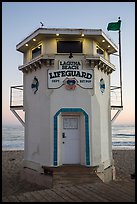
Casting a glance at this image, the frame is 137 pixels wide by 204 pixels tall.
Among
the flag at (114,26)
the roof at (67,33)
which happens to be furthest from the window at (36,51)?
the flag at (114,26)

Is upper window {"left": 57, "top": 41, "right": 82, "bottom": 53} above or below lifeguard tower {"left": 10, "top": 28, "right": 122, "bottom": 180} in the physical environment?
above

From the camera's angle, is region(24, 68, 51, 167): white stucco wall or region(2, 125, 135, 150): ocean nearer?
region(24, 68, 51, 167): white stucco wall

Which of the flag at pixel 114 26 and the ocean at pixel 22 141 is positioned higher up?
the flag at pixel 114 26

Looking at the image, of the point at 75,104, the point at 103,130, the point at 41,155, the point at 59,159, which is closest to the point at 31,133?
the point at 41,155

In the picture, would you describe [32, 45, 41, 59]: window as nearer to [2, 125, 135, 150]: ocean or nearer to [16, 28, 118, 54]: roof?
[16, 28, 118, 54]: roof

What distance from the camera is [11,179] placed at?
9.74m

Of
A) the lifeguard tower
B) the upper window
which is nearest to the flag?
the lifeguard tower

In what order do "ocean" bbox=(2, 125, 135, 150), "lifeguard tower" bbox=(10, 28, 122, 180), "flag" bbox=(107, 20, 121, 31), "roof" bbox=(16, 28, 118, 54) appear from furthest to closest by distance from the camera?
1. "ocean" bbox=(2, 125, 135, 150)
2. "flag" bbox=(107, 20, 121, 31)
3. "roof" bbox=(16, 28, 118, 54)
4. "lifeguard tower" bbox=(10, 28, 122, 180)

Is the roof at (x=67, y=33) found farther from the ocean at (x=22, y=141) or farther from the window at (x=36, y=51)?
the ocean at (x=22, y=141)

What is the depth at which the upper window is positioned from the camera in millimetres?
9406

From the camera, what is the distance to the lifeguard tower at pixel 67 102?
888 centimetres

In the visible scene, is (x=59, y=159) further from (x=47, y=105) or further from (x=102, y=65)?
(x=102, y=65)

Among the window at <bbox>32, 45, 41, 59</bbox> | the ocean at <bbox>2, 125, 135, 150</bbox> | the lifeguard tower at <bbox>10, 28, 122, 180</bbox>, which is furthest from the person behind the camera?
the ocean at <bbox>2, 125, 135, 150</bbox>

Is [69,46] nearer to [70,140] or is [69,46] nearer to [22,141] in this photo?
[70,140]
